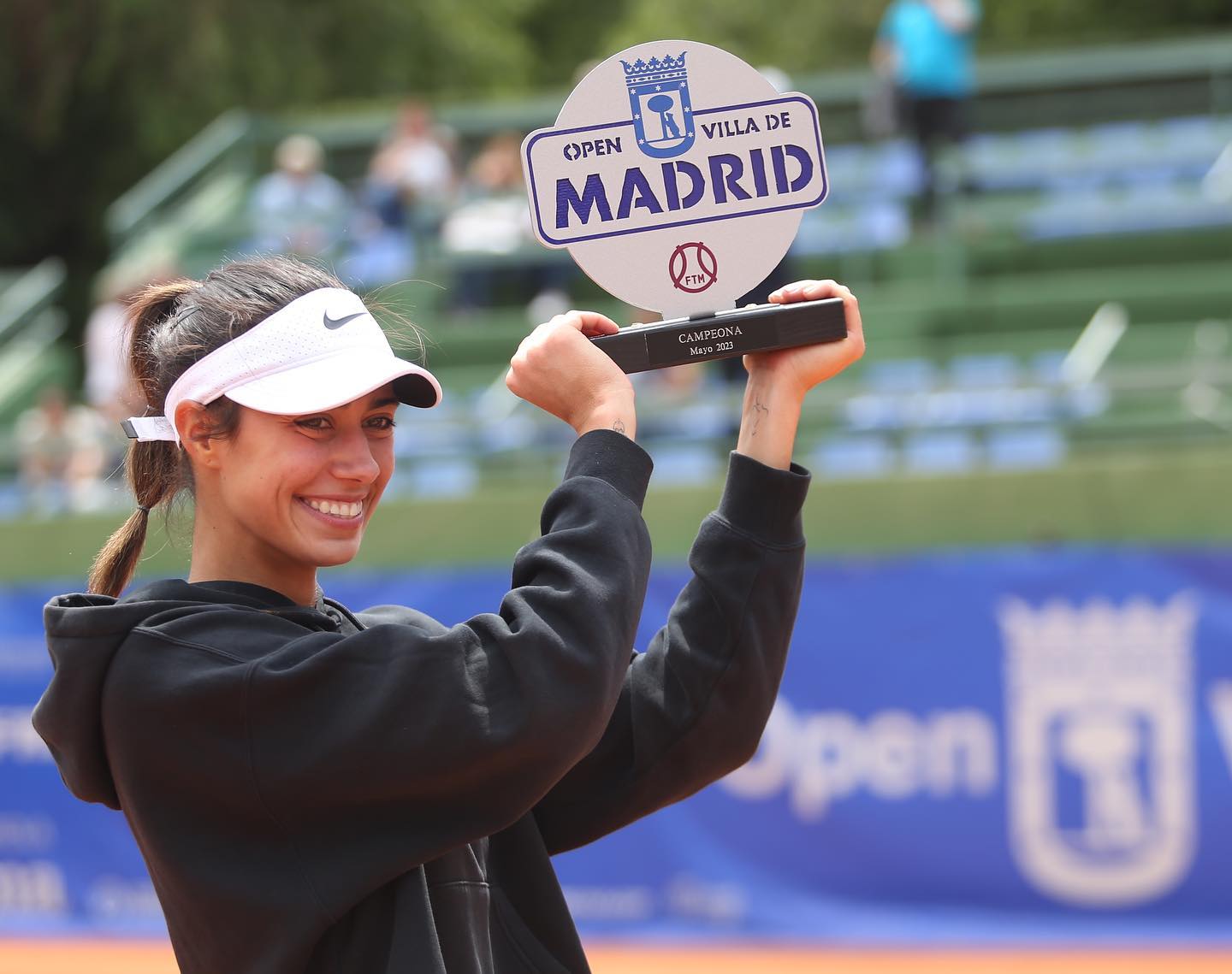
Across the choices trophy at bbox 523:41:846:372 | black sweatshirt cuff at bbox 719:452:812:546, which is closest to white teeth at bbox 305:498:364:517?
trophy at bbox 523:41:846:372

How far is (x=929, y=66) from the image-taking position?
1029 centimetres

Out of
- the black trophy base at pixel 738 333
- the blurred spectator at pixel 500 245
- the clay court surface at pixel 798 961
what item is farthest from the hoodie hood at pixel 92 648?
the blurred spectator at pixel 500 245

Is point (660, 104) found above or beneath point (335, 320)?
above

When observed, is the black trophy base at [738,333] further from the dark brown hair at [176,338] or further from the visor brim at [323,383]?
the dark brown hair at [176,338]

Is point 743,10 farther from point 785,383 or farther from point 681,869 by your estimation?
point 785,383

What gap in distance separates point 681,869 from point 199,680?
17.9ft

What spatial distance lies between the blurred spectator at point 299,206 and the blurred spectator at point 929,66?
385 centimetres

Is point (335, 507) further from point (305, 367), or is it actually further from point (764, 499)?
point (764, 499)

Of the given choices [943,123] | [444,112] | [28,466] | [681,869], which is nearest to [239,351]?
[681,869]

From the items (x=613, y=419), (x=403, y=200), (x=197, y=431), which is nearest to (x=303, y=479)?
(x=197, y=431)

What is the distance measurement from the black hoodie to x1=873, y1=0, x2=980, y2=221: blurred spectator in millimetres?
8923

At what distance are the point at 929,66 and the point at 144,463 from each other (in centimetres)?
890

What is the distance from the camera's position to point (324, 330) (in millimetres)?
1969

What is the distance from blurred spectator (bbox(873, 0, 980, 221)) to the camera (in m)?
10.3
